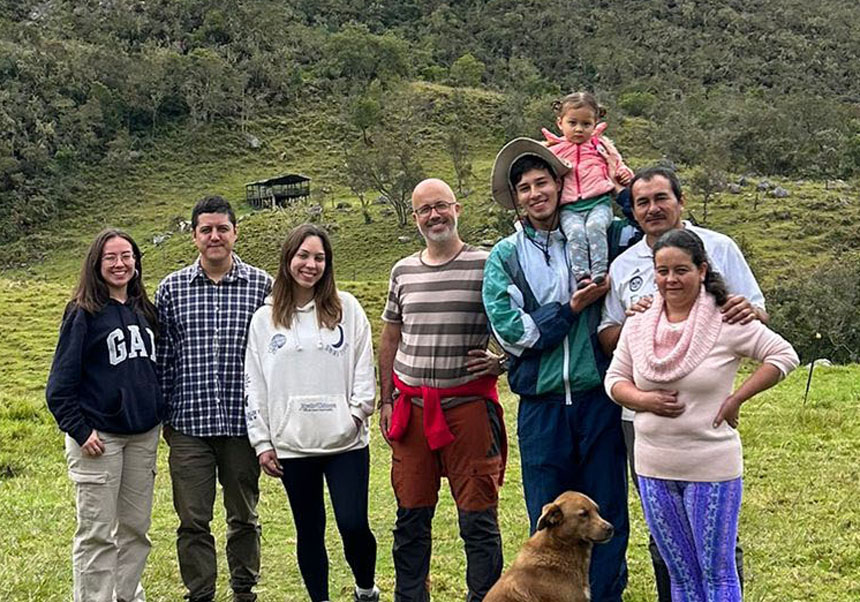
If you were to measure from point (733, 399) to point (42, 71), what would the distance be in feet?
228

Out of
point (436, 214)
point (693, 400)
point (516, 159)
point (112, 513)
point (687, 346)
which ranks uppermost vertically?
point (516, 159)

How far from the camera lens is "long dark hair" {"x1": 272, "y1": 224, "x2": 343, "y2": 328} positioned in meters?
4.54

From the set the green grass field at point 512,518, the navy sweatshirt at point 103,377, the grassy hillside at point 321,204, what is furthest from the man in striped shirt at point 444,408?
the grassy hillside at point 321,204

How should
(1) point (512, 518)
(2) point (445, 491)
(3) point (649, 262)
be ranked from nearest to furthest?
(3) point (649, 262), (1) point (512, 518), (2) point (445, 491)

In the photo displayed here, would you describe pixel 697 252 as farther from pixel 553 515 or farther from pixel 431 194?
pixel 431 194

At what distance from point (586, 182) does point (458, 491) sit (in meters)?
1.68

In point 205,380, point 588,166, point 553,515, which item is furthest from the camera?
point 205,380

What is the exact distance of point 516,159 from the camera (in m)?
4.30

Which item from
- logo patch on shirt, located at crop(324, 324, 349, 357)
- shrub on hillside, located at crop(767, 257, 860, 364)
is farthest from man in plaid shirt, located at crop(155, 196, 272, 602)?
shrub on hillside, located at crop(767, 257, 860, 364)

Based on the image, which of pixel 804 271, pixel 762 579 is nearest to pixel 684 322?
pixel 762 579

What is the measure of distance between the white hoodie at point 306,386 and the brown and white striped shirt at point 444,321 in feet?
0.95

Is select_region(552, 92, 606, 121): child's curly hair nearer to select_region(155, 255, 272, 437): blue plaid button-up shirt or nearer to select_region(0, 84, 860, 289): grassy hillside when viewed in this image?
select_region(155, 255, 272, 437): blue plaid button-up shirt

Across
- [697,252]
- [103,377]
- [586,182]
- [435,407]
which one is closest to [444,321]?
[435,407]

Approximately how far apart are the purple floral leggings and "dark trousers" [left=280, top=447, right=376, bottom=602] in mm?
1511
